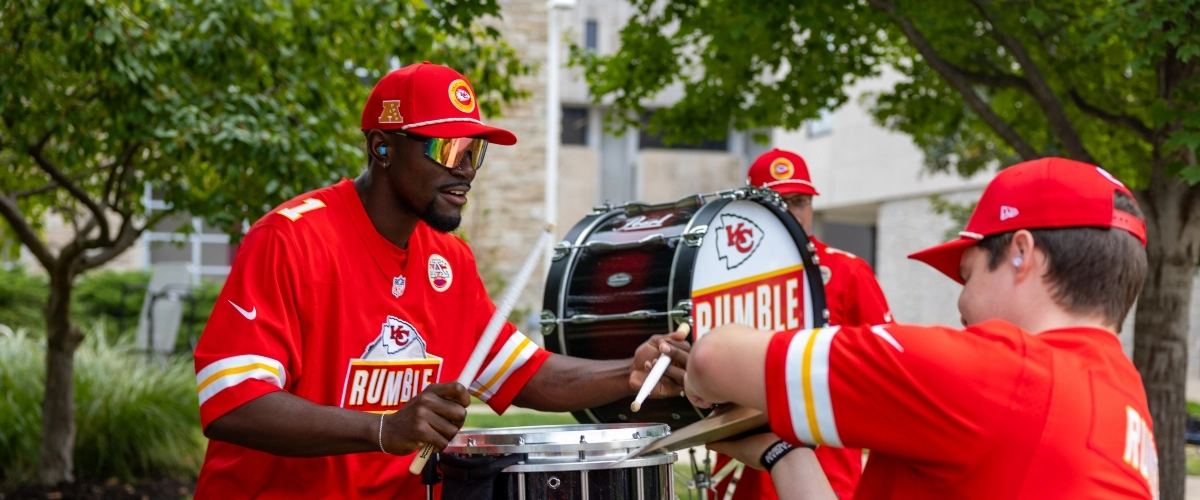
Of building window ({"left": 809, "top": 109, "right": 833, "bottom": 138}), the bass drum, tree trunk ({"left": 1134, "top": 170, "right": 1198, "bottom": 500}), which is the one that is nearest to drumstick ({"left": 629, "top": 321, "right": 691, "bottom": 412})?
the bass drum

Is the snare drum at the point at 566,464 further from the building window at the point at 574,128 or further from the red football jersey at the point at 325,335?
the building window at the point at 574,128

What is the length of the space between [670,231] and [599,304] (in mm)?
376

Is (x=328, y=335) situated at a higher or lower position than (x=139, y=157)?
lower

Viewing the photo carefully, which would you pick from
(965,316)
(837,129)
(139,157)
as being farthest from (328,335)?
(837,129)

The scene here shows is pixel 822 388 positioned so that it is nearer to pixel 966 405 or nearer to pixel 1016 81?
pixel 966 405

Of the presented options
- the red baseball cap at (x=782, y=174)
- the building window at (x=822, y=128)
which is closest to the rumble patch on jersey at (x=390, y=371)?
the red baseball cap at (x=782, y=174)

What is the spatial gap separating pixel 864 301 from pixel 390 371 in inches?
98.9

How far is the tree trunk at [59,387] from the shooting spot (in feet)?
26.1

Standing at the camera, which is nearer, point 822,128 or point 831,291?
point 831,291

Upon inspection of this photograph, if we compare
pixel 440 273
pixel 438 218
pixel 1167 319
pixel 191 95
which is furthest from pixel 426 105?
pixel 1167 319

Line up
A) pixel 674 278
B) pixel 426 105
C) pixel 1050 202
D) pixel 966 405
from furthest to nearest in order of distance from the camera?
pixel 674 278
pixel 426 105
pixel 1050 202
pixel 966 405

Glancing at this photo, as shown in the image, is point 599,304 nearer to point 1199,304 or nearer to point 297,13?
point 297,13

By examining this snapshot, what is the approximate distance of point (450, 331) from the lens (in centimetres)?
346

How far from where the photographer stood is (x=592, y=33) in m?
33.4
